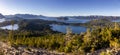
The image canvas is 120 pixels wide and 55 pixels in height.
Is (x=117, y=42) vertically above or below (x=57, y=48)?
above

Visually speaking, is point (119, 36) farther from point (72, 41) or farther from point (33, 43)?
point (33, 43)

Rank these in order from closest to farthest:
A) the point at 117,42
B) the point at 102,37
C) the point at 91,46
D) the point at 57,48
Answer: the point at 117,42
the point at 91,46
the point at 102,37
the point at 57,48

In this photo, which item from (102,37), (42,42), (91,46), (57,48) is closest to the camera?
(91,46)

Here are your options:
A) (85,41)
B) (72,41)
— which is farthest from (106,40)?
(72,41)

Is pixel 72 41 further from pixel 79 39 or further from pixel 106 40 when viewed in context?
A: pixel 106 40

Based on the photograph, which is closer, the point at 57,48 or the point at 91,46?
the point at 91,46

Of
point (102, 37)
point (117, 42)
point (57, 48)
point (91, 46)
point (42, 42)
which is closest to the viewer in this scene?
point (117, 42)

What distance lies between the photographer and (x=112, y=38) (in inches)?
2117

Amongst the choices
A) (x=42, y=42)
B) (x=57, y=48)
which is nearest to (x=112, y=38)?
(x=57, y=48)

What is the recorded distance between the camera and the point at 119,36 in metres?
52.9

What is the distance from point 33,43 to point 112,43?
29415 mm

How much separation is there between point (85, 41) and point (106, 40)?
17.5 feet

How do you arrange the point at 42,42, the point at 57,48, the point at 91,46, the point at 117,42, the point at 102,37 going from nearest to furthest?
the point at 117,42 < the point at 91,46 < the point at 102,37 < the point at 57,48 < the point at 42,42

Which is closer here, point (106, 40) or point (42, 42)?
point (106, 40)
